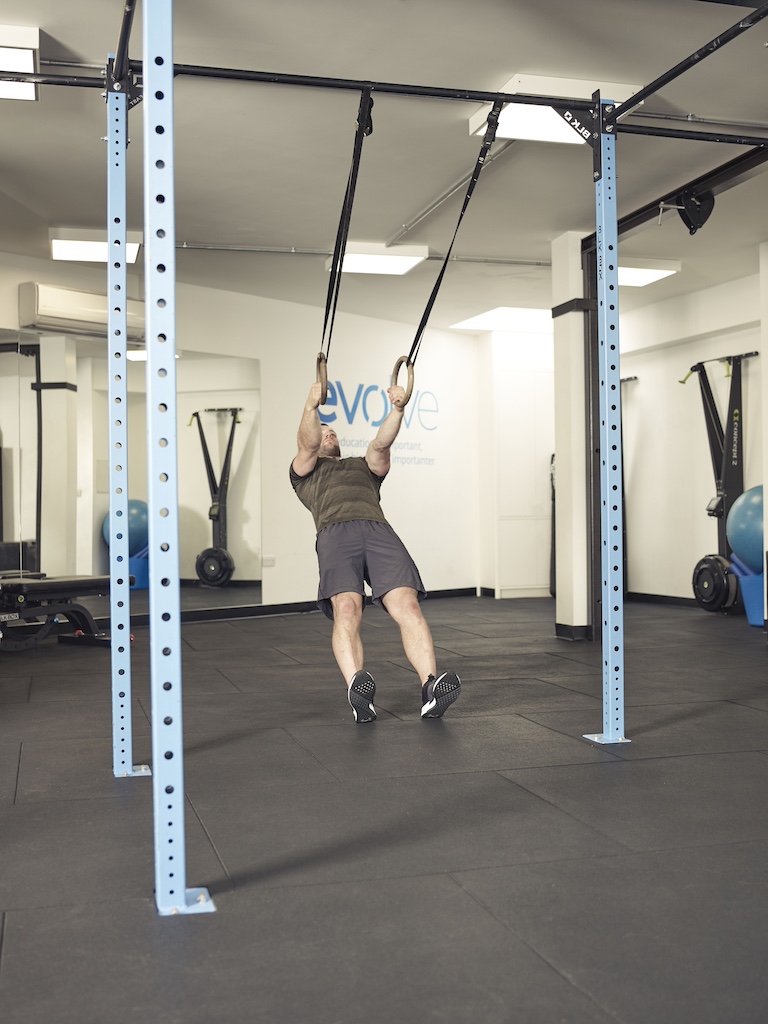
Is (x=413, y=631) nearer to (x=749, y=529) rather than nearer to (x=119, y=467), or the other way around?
(x=119, y=467)

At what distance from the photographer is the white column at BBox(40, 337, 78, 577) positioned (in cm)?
805

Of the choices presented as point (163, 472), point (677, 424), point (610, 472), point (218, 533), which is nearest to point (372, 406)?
point (218, 533)

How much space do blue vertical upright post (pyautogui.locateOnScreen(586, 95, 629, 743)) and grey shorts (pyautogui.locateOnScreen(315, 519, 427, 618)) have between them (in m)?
1.08

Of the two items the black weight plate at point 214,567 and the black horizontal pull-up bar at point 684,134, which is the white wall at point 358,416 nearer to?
the black weight plate at point 214,567

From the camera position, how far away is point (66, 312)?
803cm

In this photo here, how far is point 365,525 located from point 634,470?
675cm

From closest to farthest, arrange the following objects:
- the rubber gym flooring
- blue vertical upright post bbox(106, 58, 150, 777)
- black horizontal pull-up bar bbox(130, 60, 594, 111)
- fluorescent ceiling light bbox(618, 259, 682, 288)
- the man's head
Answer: the rubber gym flooring
blue vertical upright post bbox(106, 58, 150, 777)
black horizontal pull-up bar bbox(130, 60, 594, 111)
the man's head
fluorescent ceiling light bbox(618, 259, 682, 288)

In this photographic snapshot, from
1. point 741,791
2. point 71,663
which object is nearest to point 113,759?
point 741,791

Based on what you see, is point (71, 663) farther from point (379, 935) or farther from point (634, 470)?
point (634, 470)

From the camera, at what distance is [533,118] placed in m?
5.30

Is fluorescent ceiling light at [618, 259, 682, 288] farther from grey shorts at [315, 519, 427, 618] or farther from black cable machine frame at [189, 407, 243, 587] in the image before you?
grey shorts at [315, 519, 427, 618]

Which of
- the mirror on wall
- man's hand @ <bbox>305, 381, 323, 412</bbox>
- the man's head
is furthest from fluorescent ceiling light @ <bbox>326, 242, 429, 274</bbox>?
man's hand @ <bbox>305, 381, 323, 412</bbox>

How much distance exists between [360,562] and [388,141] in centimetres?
262

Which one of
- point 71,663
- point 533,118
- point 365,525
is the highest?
point 533,118
